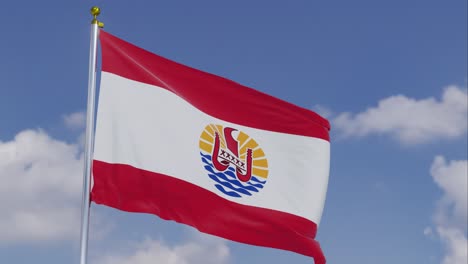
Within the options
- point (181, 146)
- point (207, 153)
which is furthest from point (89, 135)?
point (207, 153)

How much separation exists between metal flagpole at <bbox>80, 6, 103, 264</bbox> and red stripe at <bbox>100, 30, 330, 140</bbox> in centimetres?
45

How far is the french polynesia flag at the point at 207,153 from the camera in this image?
14.6 meters

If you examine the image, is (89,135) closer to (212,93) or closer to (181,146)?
(181,146)

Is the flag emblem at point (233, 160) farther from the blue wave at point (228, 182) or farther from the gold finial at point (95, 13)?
the gold finial at point (95, 13)

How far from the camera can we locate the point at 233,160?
16328mm

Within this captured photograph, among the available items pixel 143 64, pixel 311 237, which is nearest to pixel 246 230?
pixel 311 237

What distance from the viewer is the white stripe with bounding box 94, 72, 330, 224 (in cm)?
1465

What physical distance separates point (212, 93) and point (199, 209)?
265cm

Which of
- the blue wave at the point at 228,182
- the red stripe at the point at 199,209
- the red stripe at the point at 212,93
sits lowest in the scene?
the red stripe at the point at 199,209

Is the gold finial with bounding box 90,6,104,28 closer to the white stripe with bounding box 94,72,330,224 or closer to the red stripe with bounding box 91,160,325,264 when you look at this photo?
the white stripe with bounding box 94,72,330,224

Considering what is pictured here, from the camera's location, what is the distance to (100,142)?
14.3m

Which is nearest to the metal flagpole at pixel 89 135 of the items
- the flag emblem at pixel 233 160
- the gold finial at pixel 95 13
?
the gold finial at pixel 95 13

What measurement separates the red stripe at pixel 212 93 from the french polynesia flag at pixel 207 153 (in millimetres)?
21

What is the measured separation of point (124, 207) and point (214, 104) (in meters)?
3.42
